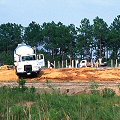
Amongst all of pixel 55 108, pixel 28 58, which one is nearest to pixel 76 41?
pixel 28 58

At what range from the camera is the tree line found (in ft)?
276

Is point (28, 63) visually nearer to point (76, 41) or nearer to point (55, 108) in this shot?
point (55, 108)

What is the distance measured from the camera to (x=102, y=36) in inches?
3420

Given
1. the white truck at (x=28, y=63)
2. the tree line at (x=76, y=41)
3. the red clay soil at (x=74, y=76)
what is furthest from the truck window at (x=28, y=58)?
the tree line at (x=76, y=41)

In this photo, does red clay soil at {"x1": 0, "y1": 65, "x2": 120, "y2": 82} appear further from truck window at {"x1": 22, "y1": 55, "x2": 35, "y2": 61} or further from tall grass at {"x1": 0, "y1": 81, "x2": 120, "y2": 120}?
tall grass at {"x1": 0, "y1": 81, "x2": 120, "y2": 120}

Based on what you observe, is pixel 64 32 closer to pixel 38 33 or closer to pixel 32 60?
pixel 38 33

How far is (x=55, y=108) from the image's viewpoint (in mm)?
10445

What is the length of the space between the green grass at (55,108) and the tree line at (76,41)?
65063mm

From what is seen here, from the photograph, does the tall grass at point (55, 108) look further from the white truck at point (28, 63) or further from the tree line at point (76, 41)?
the tree line at point (76, 41)

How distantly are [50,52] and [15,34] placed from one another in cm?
1463

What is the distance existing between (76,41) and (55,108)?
79.1 meters

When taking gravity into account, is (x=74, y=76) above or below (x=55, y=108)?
below

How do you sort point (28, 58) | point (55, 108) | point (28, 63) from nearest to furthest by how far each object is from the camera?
point (55, 108) → point (28, 63) → point (28, 58)

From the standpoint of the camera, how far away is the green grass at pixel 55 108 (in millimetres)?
8719
